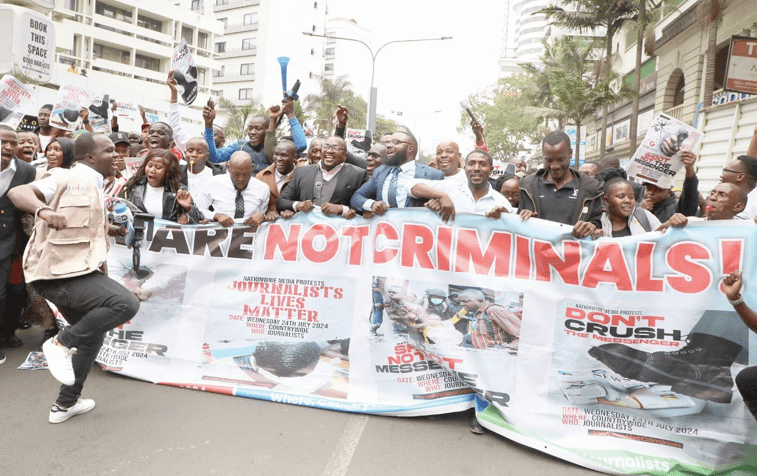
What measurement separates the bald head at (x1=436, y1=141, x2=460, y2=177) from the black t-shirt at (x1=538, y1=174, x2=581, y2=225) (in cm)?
112

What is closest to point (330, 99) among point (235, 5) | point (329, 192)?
point (235, 5)

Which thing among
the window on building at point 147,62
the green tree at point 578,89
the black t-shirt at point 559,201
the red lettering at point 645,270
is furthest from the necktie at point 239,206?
the window on building at point 147,62

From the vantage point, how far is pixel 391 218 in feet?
13.8

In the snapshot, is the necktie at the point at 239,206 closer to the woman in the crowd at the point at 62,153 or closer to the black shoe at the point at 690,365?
the woman in the crowd at the point at 62,153

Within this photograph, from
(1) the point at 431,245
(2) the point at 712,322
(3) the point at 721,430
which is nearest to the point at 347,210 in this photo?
(1) the point at 431,245

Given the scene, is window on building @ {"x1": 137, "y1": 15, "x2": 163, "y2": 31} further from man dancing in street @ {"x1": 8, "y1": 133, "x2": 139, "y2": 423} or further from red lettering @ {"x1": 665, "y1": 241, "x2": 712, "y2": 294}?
red lettering @ {"x1": 665, "y1": 241, "x2": 712, "y2": 294}

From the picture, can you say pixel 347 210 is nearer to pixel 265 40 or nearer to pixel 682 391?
pixel 682 391

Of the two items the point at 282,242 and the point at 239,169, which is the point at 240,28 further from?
the point at 282,242

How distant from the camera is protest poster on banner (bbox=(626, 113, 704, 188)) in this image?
14.0 ft

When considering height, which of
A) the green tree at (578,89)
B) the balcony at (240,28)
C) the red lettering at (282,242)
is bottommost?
the red lettering at (282,242)

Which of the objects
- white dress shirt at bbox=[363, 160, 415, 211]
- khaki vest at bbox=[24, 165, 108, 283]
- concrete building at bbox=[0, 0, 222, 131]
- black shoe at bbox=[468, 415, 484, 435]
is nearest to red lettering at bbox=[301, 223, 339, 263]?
white dress shirt at bbox=[363, 160, 415, 211]

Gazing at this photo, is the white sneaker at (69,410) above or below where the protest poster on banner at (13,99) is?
below

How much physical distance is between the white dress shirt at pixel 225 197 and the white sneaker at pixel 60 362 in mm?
1607

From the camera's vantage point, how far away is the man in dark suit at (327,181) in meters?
4.90
